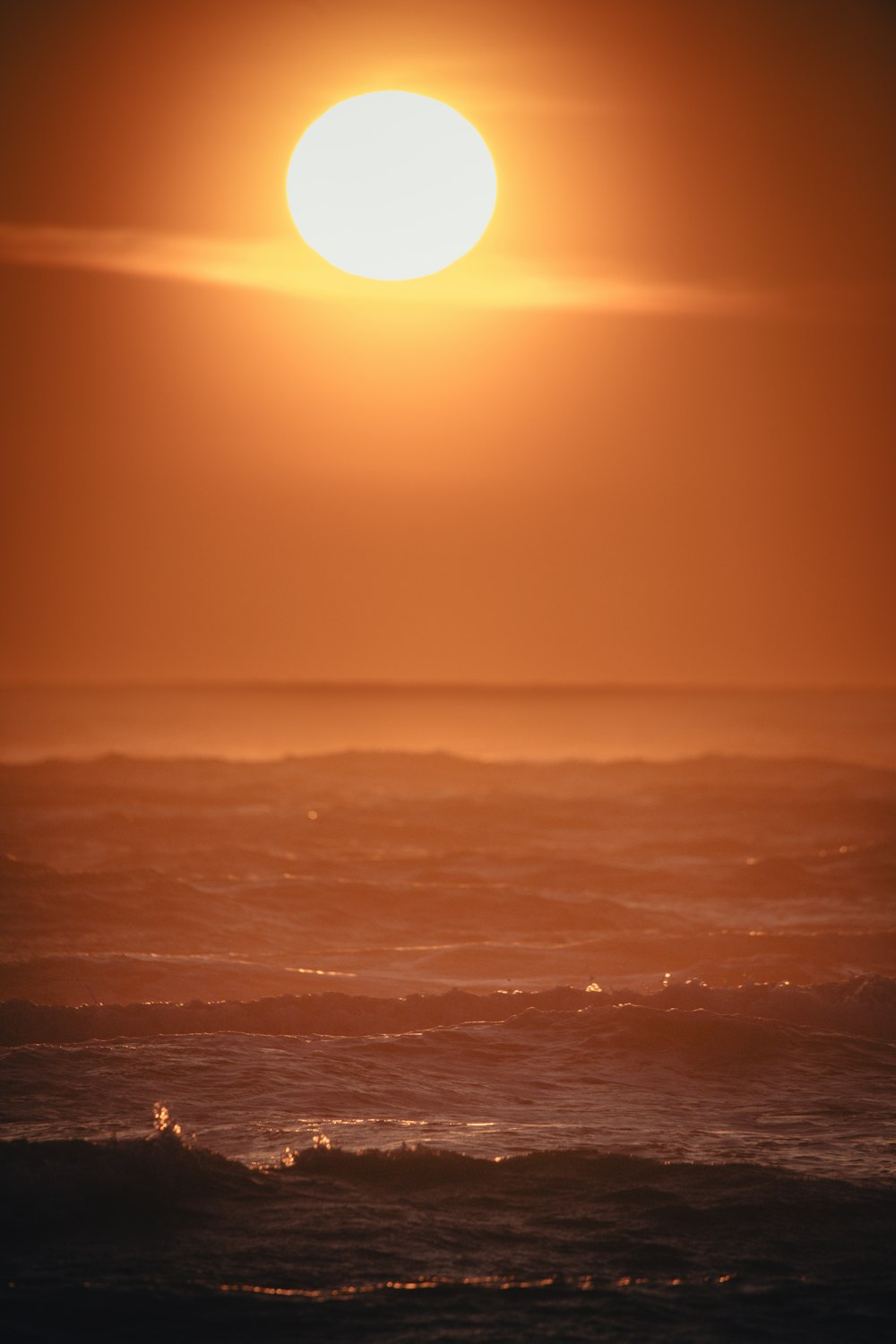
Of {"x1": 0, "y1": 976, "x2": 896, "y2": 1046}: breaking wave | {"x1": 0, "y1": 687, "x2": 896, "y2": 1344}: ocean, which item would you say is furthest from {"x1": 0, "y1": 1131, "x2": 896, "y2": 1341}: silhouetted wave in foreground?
{"x1": 0, "y1": 976, "x2": 896, "y2": 1046}: breaking wave

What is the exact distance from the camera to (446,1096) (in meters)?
7.57

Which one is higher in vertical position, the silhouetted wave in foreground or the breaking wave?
the breaking wave

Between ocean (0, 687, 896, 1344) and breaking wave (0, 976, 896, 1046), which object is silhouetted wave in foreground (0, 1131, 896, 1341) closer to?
ocean (0, 687, 896, 1344)

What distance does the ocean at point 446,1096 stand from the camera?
16.1ft

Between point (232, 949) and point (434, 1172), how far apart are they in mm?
7518

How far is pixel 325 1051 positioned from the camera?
27.8 ft

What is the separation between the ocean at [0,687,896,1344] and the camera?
4.91m

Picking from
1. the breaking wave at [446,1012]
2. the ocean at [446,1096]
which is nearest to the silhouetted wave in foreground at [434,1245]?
the ocean at [446,1096]

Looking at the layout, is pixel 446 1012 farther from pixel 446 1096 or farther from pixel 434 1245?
pixel 434 1245

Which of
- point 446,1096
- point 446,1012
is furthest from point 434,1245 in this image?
point 446,1012

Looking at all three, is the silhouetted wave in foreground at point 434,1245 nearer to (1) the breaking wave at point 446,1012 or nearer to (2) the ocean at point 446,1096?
(2) the ocean at point 446,1096

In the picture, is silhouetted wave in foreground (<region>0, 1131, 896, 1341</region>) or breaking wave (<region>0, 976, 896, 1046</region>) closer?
silhouetted wave in foreground (<region>0, 1131, 896, 1341</region>)

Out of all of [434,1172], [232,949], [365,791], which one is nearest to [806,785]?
[365,791]

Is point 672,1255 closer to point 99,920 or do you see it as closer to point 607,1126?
point 607,1126
